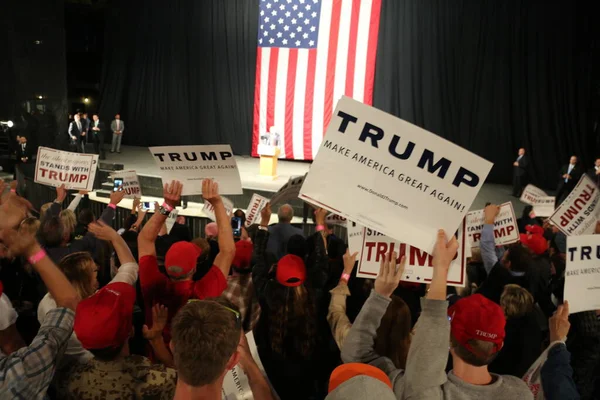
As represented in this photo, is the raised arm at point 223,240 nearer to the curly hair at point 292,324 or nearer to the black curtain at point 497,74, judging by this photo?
the curly hair at point 292,324

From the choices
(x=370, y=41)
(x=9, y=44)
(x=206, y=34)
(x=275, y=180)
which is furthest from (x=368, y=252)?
(x=206, y=34)

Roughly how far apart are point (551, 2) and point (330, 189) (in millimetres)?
12222

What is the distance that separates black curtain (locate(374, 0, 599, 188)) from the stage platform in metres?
1.42

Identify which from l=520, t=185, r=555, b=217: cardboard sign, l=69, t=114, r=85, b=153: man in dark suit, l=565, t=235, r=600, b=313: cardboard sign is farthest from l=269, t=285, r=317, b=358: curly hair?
l=69, t=114, r=85, b=153: man in dark suit

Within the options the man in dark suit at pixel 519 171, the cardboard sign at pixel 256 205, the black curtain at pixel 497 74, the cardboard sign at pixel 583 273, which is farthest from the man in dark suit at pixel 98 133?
the cardboard sign at pixel 583 273

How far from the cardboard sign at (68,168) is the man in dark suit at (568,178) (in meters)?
9.05

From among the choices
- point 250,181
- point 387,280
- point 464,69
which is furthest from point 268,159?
point 387,280

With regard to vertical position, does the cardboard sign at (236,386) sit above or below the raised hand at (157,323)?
below

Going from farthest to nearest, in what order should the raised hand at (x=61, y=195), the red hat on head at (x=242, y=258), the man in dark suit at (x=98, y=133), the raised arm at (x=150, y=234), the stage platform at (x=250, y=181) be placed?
the man in dark suit at (x=98, y=133) < the stage platform at (x=250, y=181) < the raised hand at (x=61, y=195) < the red hat on head at (x=242, y=258) < the raised arm at (x=150, y=234)

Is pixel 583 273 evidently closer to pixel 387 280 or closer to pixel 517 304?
pixel 517 304

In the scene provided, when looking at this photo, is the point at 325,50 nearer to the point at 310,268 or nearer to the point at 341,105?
the point at 310,268

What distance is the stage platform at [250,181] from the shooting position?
1032 cm

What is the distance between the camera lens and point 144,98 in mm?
17219

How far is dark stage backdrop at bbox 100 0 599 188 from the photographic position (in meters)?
12.2
